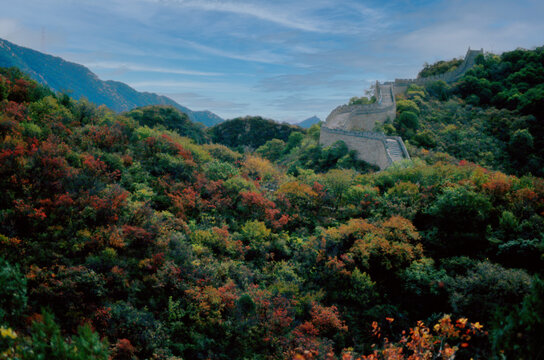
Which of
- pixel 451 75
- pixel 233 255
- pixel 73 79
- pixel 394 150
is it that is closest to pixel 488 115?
pixel 451 75

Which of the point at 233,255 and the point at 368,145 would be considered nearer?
the point at 233,255

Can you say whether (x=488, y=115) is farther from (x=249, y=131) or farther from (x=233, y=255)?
(x=249, y=131)

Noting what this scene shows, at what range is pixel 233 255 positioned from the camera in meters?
12.6

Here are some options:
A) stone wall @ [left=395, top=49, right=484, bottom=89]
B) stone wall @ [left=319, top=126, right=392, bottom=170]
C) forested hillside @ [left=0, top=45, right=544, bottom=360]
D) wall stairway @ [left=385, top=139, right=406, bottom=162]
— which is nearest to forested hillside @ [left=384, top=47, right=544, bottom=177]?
stone wall @ [left=395, top=49, right=484, bottom=89]

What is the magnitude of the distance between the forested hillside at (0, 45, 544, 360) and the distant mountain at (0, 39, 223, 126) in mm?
48038

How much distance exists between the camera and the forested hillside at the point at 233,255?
766 cm

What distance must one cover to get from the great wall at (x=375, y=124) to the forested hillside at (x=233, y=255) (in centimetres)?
713

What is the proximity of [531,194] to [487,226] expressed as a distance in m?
Result: 2.10

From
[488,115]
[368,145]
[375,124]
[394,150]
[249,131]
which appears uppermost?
[249,131]

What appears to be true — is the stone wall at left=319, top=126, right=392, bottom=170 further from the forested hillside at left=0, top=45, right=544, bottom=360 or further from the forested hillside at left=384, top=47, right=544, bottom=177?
the forested hillside at left=0, top=45, right=544, bottom=360

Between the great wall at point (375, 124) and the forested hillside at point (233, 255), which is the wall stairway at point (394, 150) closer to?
the great wall at point (375, 124)

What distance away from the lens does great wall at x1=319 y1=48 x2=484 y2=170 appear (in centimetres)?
2450

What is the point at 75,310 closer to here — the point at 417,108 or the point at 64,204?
the point at 64,204

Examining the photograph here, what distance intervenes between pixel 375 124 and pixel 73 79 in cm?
7533
